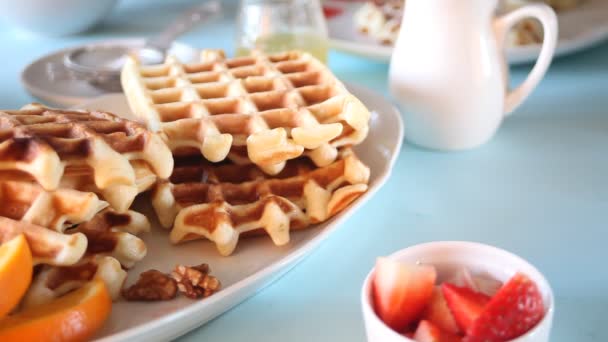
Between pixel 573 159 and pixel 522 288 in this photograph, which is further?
pixel 573 159

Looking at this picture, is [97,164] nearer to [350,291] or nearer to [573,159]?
[350,291]

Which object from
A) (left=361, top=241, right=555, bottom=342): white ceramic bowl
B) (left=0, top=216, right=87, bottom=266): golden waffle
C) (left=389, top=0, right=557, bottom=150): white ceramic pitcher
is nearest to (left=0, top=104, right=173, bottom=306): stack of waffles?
(left=0, top=216, right=87, bottom=266): golden waffle

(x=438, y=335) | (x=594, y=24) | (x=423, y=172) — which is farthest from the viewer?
(x=594, y=24)

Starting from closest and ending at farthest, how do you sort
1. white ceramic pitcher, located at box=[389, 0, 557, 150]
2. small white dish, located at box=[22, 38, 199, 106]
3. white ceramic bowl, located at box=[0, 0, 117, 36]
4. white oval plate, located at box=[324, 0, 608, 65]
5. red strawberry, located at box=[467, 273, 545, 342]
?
red strawberry, located at box=[467, 273, 545, 342] < white ceramic pitcher, located at box=[389, 0, 557, 150] < small white dish, located at box=[22, 38, 199, 106] < white oval plate, located at box=[324, 0, 608, 65] < white ceramic bowl, located at box=[0, 0, 117, 36]

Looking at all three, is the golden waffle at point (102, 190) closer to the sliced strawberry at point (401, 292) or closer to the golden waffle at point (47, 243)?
the golden waffle at point (47, 243)

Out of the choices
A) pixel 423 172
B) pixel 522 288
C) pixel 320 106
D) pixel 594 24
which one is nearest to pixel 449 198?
pixel 423 172

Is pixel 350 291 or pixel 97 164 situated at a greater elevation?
pixel 97 164

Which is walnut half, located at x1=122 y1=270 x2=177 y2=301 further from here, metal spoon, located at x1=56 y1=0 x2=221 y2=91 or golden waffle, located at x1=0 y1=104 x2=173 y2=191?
metal spoon, located at x1=56 y1=0 x2=221 y2=91
